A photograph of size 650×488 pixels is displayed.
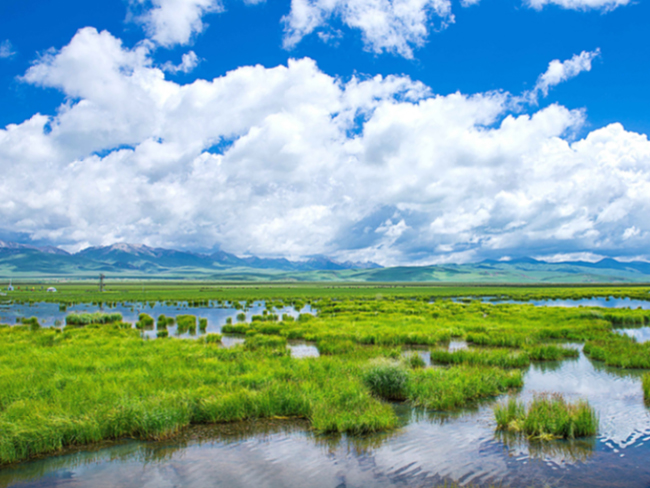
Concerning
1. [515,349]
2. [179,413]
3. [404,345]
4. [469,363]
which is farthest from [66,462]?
[515,349]

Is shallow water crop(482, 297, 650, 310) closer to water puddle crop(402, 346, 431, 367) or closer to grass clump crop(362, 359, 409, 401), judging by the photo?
water puddle crop(402, 346, 431, 367)

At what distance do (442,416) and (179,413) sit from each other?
7.99 metres

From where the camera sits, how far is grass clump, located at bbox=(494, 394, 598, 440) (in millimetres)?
10805

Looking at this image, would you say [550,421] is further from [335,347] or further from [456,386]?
[335,347]

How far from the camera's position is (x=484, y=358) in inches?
756

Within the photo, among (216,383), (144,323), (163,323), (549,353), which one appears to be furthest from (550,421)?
(144,323)

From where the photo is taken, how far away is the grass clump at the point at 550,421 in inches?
425

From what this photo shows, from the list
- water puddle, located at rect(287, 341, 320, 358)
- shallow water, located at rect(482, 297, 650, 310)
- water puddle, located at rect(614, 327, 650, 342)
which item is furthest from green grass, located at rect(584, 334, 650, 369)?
shallow water, located at rect(482, 297, 650, 310)

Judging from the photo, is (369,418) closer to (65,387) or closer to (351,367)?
(351,367)

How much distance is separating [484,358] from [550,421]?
840 centimetres

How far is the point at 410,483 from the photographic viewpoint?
866cm

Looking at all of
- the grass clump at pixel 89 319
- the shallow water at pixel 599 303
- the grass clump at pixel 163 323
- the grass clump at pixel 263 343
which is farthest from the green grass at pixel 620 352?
the grass clump at pixel 89 319

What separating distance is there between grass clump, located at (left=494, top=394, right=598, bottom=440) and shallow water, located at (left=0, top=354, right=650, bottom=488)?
303 millimetres

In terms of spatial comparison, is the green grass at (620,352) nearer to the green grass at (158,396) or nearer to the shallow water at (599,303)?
the green grass at (158,396)
